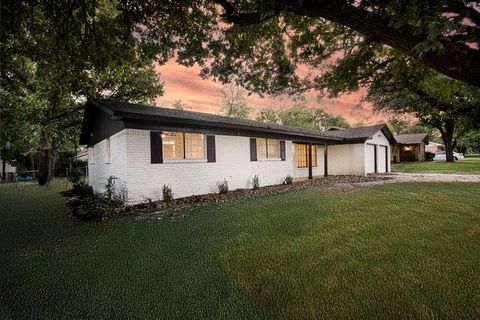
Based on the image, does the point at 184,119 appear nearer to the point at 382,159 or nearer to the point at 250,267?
the point at 250,267

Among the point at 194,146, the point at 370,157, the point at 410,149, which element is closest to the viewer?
the point at 194,146

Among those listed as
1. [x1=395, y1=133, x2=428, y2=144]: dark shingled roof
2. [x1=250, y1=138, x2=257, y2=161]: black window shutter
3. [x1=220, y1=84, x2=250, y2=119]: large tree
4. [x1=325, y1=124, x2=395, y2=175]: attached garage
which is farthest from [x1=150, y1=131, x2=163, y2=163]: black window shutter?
[x1=395, y1=133, x2=428, y2=144]: dark shingled roof

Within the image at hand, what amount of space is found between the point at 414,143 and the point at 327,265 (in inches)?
1554

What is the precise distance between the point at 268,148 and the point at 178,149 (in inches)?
204

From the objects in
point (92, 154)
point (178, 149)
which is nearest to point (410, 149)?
point (178, 149)

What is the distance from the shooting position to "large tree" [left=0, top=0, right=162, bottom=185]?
4625 mm

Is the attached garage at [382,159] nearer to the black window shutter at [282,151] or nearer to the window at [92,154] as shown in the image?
the black window shutter at [282,151]

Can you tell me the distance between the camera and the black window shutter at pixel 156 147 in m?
7.79

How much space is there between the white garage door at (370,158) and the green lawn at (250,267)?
12769 millimetres

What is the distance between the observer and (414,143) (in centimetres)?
3400

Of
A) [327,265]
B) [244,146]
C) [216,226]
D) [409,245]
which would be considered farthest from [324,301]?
[244,146]

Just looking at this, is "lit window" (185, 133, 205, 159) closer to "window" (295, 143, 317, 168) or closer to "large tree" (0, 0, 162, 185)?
"large tree" (0, 0, 162, 185)

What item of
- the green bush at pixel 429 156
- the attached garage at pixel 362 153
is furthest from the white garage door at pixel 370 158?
the green bush at pixel 429 156

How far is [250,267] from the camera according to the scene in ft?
9.78
